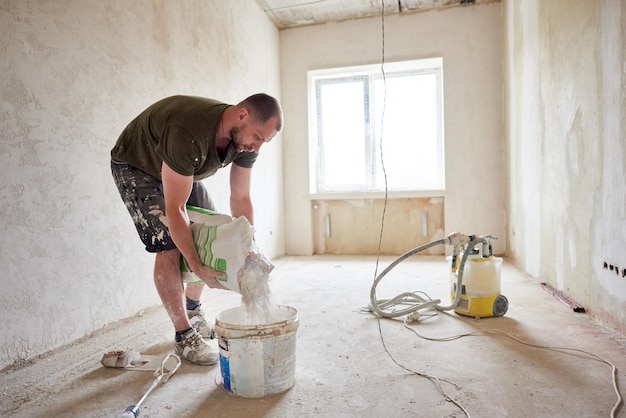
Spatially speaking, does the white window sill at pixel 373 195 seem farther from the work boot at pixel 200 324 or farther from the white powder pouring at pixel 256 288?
the white powder pouring at pixel 256 288

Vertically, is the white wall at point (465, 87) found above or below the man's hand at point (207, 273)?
above

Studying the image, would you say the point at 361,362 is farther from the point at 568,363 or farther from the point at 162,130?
the point at 162,130

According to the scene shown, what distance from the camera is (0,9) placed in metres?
1.42

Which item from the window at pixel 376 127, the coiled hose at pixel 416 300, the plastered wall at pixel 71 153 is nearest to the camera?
the plastered wall at pixel 71 153

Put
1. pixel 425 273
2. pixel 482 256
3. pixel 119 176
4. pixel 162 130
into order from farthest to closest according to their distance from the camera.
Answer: pixel 425 273
pixel 482 256
pixel 119 176
pixel 162 130

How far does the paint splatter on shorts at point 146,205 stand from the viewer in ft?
4.83

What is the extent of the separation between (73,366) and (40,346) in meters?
0.18

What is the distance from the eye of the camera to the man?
1.27 meters

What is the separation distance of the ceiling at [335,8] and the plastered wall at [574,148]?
88 centimetres

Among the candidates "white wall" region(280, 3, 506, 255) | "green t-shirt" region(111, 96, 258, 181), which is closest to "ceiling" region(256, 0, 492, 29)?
"white wall" region(280, 3, 506, 255)

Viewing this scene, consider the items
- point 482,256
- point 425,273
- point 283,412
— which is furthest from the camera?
point 425,273

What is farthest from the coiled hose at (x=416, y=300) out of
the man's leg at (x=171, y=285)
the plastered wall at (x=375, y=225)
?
the plastered wall at (x=375, y=225)

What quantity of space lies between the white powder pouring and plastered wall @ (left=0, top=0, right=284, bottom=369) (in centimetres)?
86

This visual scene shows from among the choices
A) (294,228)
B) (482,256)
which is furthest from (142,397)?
(294,228)
